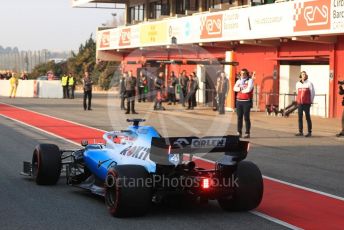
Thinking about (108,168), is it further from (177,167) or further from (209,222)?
(209,222)

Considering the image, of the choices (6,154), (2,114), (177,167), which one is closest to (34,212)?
(177,167)

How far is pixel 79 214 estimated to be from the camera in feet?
24.0

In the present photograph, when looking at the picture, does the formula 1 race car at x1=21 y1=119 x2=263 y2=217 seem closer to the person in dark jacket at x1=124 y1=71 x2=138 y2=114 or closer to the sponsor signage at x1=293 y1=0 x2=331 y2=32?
the sponsor signage at x1=293 y1=0 x2=331 y2=32

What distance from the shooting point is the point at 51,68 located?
7381cm

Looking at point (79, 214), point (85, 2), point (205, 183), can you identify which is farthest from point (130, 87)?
point (85, 2)

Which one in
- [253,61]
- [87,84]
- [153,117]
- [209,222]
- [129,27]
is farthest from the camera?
[129,27]

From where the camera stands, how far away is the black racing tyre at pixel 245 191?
7.38 m

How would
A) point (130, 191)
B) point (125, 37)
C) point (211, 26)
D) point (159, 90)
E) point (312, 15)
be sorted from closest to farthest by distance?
point (130, 191) → point (312, 15) → point (159, 90) → point (211, 26) → point (125, 37)

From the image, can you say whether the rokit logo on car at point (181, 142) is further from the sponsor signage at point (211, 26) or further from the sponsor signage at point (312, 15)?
the sponsor signage at point (211, 26)

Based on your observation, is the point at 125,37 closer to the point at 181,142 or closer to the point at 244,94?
the point at 244,94

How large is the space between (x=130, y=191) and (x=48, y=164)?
92.1 inches

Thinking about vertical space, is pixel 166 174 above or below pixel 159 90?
below

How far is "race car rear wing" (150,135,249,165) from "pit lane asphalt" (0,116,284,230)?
667mm

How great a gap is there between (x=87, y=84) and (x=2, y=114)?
195 inches
